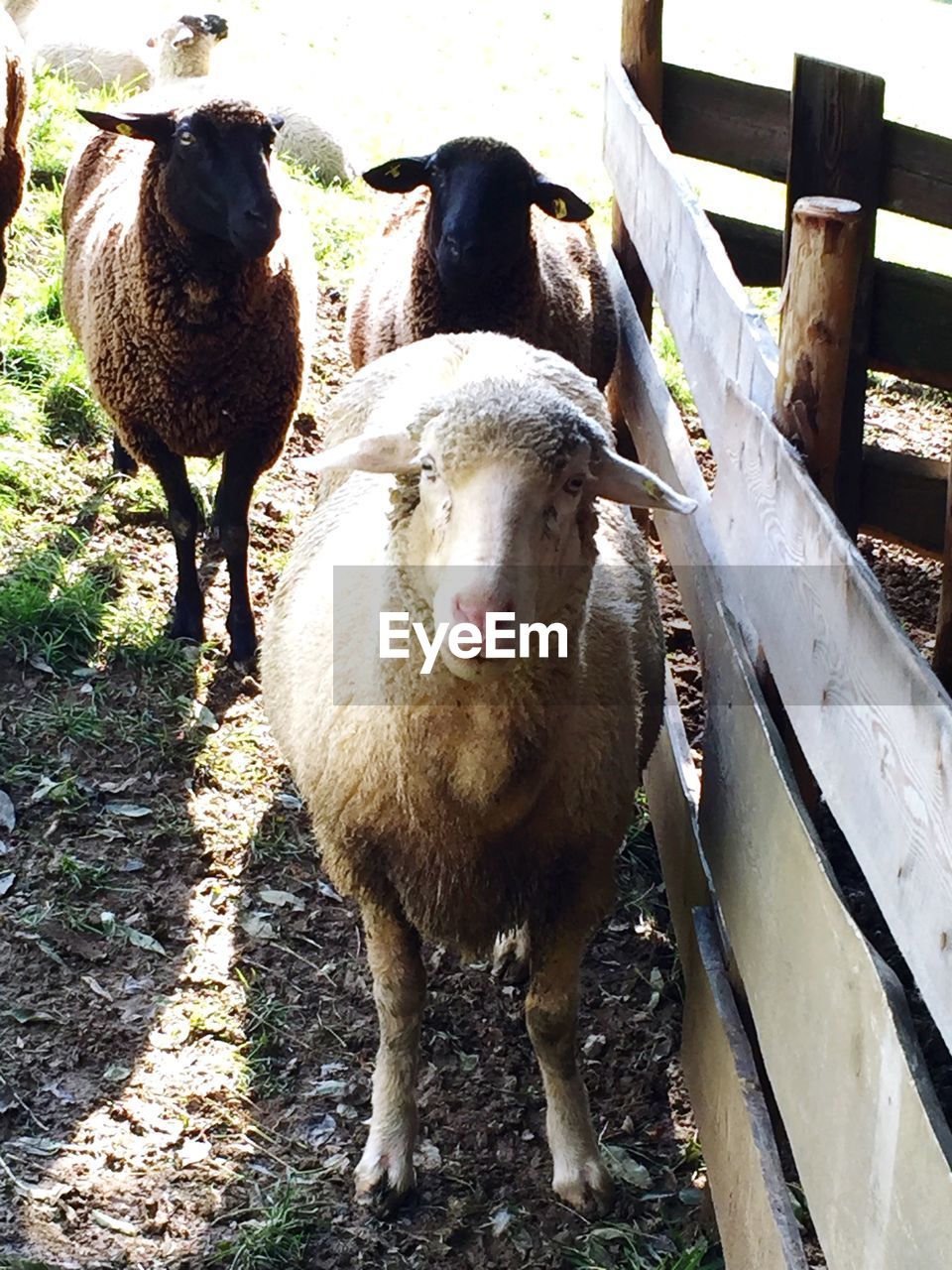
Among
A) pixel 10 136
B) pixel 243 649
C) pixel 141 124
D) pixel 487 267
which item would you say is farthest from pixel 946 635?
pixel 10 136

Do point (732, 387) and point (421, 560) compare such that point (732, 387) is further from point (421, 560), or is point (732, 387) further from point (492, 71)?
point (492, 71)

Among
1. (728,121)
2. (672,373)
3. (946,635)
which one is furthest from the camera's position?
(672,373)

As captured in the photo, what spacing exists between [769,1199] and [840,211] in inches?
67.4

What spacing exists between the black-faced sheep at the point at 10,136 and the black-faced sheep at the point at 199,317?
1491 millimetres

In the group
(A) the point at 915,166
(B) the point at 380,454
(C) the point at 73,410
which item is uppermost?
(A) the point at 915,166

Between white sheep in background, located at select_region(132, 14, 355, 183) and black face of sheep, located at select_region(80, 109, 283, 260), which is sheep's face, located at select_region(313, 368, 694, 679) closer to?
black face of sheep, located at select_region(80, 109, 283, 260)

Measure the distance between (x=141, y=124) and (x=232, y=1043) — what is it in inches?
117

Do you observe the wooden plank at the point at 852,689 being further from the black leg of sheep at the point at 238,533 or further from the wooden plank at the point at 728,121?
the black leg of sheep at the point at 238,533

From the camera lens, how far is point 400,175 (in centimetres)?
503

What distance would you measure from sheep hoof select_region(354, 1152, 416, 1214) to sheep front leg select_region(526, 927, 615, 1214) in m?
0.34

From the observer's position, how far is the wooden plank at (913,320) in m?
3.54

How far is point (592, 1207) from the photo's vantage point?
3.12 metres

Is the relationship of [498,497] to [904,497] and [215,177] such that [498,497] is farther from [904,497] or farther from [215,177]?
[215,177]

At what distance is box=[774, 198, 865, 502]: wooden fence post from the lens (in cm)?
255
